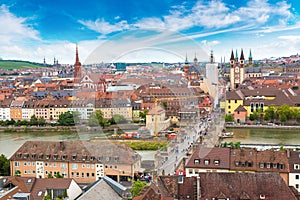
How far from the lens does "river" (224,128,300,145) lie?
29.9 ft

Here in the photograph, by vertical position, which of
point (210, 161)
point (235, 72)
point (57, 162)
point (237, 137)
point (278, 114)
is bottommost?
point (237, 137)

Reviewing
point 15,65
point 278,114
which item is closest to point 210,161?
point 278,114

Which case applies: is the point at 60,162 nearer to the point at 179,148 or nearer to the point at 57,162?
the point at 57,162

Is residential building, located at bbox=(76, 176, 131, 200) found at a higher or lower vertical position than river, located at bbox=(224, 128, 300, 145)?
higher

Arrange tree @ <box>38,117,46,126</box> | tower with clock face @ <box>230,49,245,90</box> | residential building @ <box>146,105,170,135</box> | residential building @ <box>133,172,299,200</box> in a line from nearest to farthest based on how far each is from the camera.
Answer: residential building @ <box>133,172,299,200</box>, residential building @ <box>146,105,170,135</box>, tree @ <box>38,117,46,126</box>, tower with clock face @ <box>230,49,245,90</box>

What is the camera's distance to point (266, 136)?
997 centimetres

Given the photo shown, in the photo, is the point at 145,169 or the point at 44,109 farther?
the point at 44,109

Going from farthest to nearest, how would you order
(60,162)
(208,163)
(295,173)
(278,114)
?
(278,114) → (60,162) → (208,163) → (295,173)

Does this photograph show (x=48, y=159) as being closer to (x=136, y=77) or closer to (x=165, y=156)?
(x=165, y=156)

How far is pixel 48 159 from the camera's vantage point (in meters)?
5.82

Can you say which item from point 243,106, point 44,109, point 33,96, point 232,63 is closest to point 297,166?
point 243,106

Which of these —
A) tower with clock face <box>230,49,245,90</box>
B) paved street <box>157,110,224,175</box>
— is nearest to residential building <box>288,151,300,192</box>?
paved street <box>157,110,224,175</box>

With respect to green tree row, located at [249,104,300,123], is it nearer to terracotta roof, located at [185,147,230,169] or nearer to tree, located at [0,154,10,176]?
terracotta roof, located at [185,147,230,169]

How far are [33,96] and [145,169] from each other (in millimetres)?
11254
